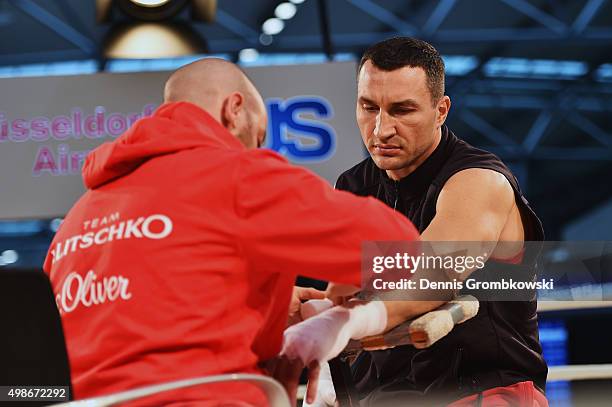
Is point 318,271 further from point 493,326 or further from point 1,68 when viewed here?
point 1,68

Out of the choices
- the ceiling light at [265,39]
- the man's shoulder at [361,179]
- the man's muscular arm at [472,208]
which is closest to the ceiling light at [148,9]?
the man's shoulder at [361,179]

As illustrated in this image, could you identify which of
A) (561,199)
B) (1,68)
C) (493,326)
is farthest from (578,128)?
(493,326)

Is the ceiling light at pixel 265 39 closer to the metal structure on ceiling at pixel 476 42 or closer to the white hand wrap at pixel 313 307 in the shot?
the metal structure on ceiling at pixel 476 42

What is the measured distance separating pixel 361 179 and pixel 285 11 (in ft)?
24.5

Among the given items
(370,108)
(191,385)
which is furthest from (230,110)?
(370,108)

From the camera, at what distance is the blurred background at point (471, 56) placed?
15.5 ft

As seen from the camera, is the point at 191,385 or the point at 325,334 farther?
the point at 325,334

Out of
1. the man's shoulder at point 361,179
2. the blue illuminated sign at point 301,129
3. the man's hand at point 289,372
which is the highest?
the blue illuminated sign at point 301,129

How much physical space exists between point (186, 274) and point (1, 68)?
33.7ft

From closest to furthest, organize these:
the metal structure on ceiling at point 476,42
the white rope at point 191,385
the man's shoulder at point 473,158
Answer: the white rope at point 191,385 → the man's shoulder at point 473,158 → the metal structure on ceiling at point 476,42

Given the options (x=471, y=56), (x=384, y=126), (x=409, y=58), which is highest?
(x=471, y=56)

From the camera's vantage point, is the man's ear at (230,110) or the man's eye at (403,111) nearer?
the man's ear at (230,110)

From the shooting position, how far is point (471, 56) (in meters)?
12.1

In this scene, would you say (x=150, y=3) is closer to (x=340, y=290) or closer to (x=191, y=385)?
(x=340, y=290)
